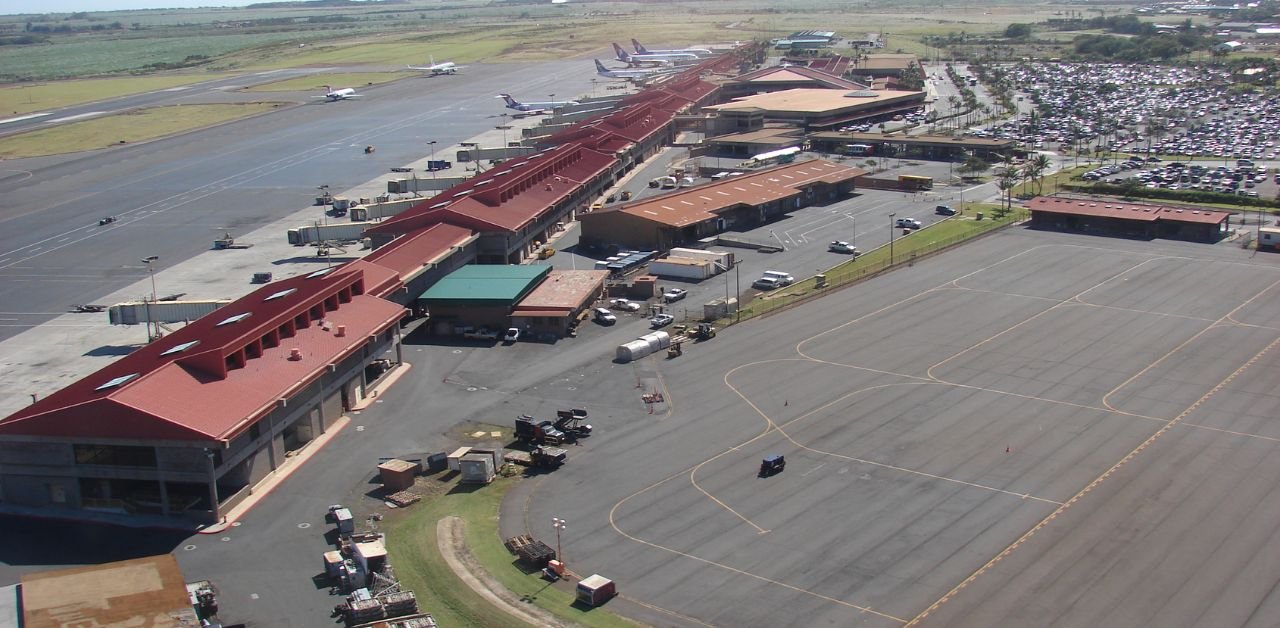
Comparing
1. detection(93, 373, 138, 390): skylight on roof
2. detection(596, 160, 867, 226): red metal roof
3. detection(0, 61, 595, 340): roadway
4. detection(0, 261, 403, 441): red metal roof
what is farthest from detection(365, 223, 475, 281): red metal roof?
detection(0, 61, 595, 340): roadway

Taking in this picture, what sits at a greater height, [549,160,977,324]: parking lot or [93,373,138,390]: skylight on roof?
[93,373,138,390]: skylight on roof

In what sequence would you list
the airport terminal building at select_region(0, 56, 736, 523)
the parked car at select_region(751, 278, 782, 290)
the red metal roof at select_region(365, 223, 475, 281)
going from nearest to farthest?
the airport terminal building at select_region(0, 56, 736, 523)
the red metal roof at select_region(365, 223, 475, 281)
the parked car at select_region(751, 278, 782, 290)

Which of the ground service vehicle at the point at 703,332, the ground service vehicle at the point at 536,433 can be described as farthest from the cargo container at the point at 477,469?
the ground service vehicle at the point at 703,332

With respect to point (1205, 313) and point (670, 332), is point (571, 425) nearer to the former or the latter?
point (670, 332)

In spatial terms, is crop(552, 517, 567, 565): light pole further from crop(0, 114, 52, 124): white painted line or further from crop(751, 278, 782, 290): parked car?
crop(0, 114, 52, 124): white painted line

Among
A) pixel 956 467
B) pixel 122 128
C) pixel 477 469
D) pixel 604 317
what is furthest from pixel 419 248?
pixel 122 128
